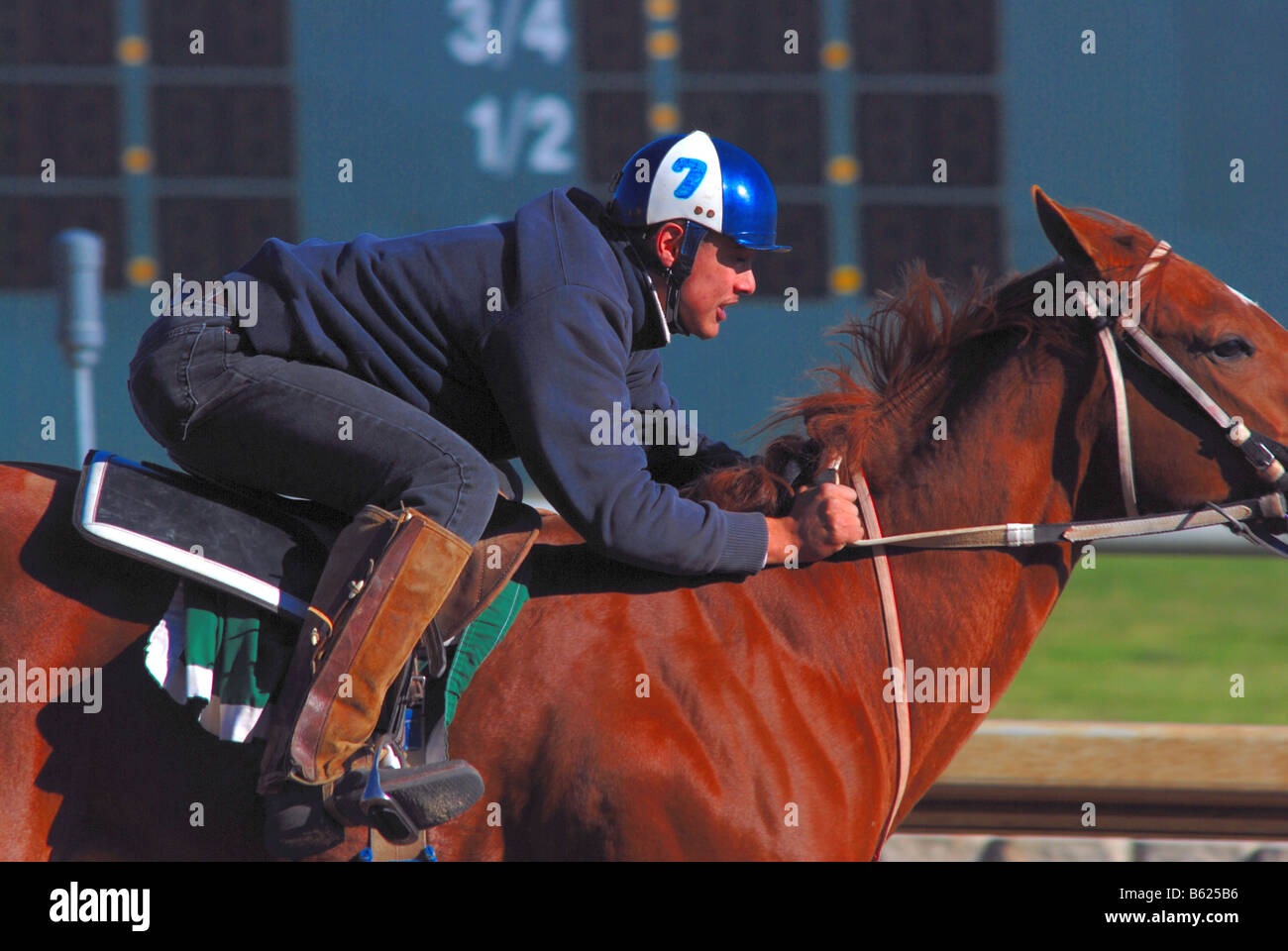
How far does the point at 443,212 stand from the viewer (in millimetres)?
10891

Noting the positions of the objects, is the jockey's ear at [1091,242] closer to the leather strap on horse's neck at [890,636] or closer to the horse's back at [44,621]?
the leather strap on horse's neck at [890,636]

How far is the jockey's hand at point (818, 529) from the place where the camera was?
301 cm

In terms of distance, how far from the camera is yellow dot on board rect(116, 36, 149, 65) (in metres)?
10.4

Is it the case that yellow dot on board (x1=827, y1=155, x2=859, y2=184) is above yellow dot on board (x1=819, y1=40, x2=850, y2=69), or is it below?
below

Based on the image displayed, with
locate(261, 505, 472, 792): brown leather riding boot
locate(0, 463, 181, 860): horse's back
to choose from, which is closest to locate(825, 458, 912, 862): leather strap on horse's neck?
locate(261, 505, 472, 792): brown leather riding boot

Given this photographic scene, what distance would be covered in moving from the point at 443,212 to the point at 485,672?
836cm

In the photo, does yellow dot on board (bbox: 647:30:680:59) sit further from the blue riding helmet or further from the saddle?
the saddle

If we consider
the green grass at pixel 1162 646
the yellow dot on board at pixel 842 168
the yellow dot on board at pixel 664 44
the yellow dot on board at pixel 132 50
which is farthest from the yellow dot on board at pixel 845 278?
the yellow dot on board at pixel 132 50

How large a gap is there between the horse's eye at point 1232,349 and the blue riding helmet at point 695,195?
0.92 meters

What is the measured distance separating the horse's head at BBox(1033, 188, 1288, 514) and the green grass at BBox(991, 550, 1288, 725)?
12.2 feet

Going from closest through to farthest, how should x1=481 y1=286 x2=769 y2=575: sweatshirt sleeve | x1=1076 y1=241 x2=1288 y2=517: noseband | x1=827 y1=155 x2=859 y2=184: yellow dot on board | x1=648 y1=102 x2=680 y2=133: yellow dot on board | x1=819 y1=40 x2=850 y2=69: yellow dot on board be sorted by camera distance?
x1=481 y1=286 x2=769 y2=575: sweatshirt sleeve < x1=1076 y1=241 x2=1288 y2=517: noseband < x1=648 y1=102 x2=680 y2=133: yellow dot on board < x1=819 y1=40 x2=850 y2=69: yellow dot on board < x1=827 y1=155 x2=859 y2=184: yellow dot on board
